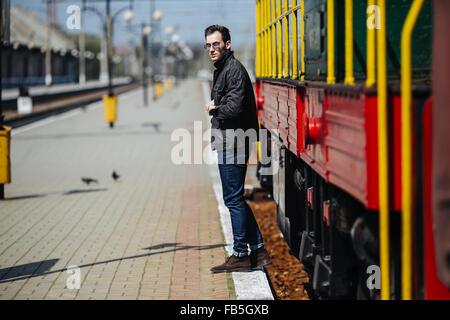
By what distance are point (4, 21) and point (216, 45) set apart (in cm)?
423

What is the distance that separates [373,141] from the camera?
10.9ft

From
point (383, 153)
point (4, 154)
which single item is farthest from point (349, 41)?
point (4, 154)

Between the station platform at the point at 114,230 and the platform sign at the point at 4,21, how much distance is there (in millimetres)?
Answer: 2234

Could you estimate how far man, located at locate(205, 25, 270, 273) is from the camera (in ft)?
18.8

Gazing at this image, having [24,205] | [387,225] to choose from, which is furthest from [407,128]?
[24,205]

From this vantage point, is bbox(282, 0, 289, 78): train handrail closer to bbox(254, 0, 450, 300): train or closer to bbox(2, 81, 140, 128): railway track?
bbox(254, 0, 450, 300): train

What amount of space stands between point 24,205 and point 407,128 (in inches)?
310

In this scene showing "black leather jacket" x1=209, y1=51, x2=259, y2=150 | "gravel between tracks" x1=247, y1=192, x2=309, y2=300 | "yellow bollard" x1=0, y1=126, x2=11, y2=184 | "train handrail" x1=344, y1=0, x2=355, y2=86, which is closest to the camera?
"train handrail" x1=344, y1=0, x2=355, y2=86

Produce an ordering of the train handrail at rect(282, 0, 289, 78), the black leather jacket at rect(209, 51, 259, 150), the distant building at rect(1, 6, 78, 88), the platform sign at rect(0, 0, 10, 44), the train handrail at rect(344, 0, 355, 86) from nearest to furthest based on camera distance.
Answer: the train handrail at rect(344, 0, 355, 86) → the black leather jacket at rect(209, 51, 259, 150) → the train handrail at rect(282, 0, 289, 78) → the platform sign at rect(0, 0, 10, 44) → the distant building at rect(1, 6, 78, 88)

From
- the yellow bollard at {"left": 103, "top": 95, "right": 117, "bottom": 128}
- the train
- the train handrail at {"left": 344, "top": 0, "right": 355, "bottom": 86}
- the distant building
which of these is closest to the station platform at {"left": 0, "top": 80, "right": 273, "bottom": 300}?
the train

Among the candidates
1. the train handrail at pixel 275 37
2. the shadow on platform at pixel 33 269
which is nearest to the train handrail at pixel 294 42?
the train handrail at pixel 275 37

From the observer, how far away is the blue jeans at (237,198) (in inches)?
229

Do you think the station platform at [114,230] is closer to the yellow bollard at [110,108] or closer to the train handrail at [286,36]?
the train handrail at [286,36]

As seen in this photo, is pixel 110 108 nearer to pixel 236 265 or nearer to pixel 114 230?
pixel 114 230
